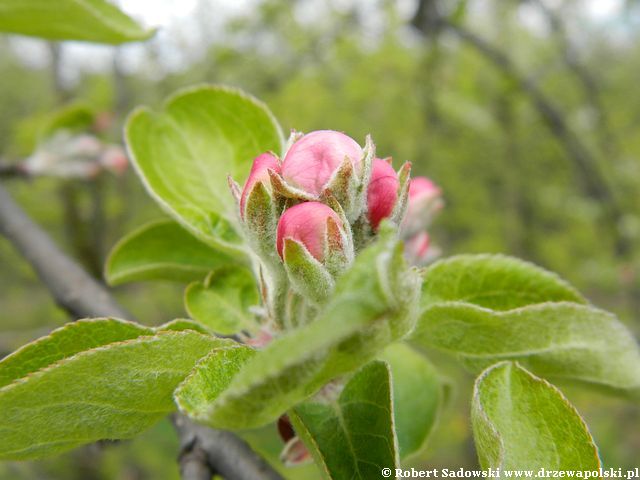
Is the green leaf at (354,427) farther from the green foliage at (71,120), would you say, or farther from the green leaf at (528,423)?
the green foliage at (71,120)

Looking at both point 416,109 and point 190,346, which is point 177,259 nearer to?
point 190,346

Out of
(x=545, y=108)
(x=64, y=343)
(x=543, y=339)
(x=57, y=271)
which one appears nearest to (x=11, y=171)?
(x=57, y=271)

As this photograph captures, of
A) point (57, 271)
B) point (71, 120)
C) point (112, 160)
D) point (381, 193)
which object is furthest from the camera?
point (112, 160)

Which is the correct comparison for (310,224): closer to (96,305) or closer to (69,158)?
(96,305)

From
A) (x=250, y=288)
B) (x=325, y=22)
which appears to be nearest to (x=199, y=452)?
(x=250, y=288)

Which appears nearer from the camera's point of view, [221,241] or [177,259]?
[221,241]

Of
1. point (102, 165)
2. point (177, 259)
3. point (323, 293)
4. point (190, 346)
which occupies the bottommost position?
point (102, 165)

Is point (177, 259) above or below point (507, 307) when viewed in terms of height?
below

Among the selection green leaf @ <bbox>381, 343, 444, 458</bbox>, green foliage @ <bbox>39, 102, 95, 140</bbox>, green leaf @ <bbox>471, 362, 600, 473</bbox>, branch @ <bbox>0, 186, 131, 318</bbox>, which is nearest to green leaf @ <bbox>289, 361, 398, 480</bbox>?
green leaf @ <bbox>471, 362, 600, 473</bbox>

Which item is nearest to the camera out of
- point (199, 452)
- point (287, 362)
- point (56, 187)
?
point (287, 362)
